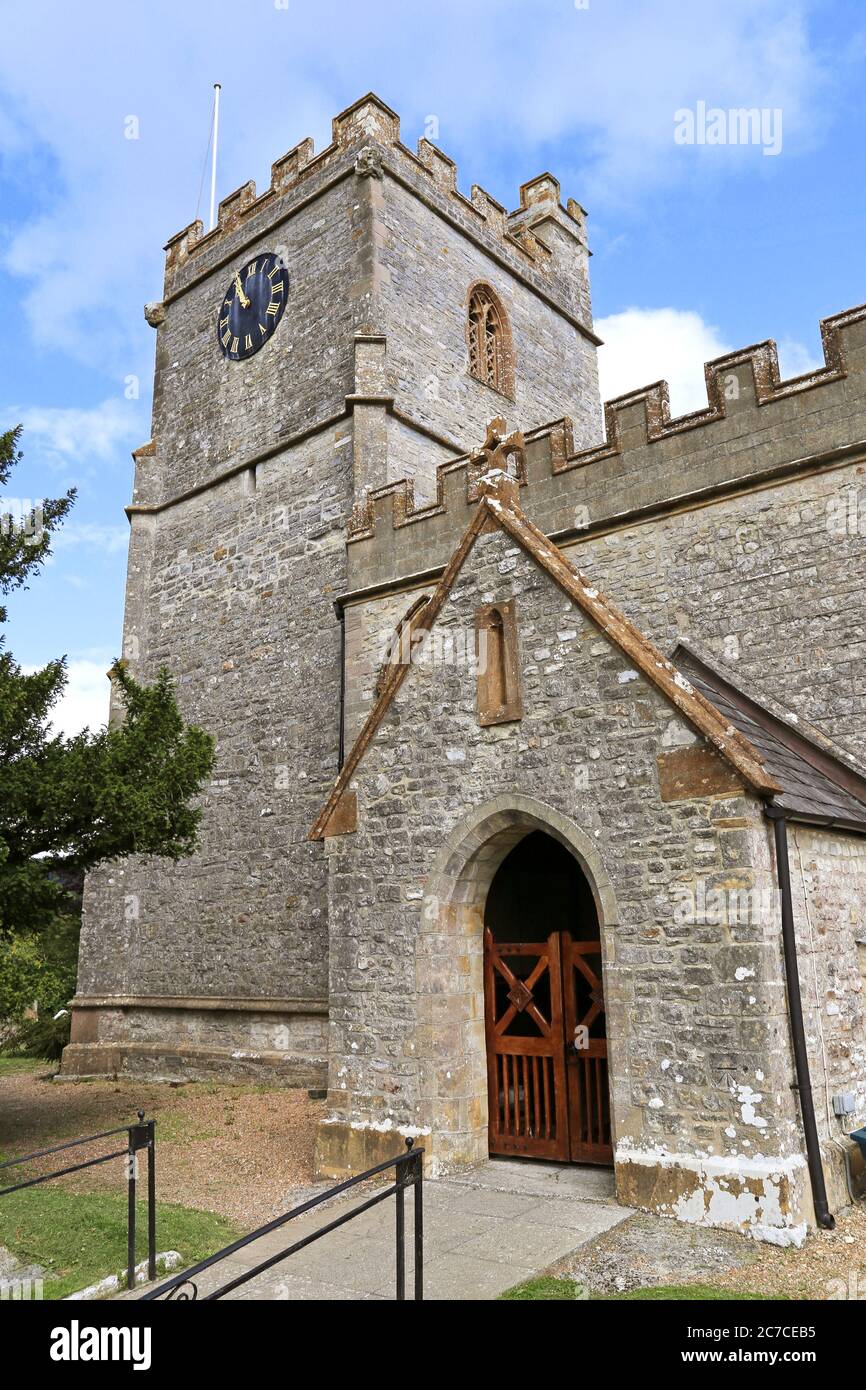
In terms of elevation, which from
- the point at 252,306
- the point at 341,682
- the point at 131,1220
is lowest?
the point at 131,1220

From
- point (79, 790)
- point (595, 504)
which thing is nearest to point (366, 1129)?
point (79, 790)

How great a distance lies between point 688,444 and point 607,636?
4.34m

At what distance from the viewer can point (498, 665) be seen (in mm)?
7852

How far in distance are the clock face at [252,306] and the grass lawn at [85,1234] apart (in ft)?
48.0

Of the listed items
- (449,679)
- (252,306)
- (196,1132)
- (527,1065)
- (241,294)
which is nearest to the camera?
(527,1065)

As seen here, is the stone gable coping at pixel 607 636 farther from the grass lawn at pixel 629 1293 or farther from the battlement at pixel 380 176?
the battlement at pixel 380 176

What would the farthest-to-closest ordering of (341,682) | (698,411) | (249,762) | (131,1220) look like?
(249,762)
(341,682)
(698,411)
(131,1220)

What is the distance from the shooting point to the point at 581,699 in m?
7.27

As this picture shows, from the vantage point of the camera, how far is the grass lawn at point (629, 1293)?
16.1 feet

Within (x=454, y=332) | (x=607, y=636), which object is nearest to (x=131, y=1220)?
(x=607, y=636)

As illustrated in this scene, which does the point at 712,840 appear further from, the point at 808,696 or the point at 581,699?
the point at 808,696

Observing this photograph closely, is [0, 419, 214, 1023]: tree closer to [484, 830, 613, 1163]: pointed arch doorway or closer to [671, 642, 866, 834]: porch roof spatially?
[484, 830, 613, 1163]: pointed arch doorway

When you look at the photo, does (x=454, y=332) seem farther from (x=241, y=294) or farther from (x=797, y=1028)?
(x=797, y=1028)

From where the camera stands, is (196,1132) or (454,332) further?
(454,332)
